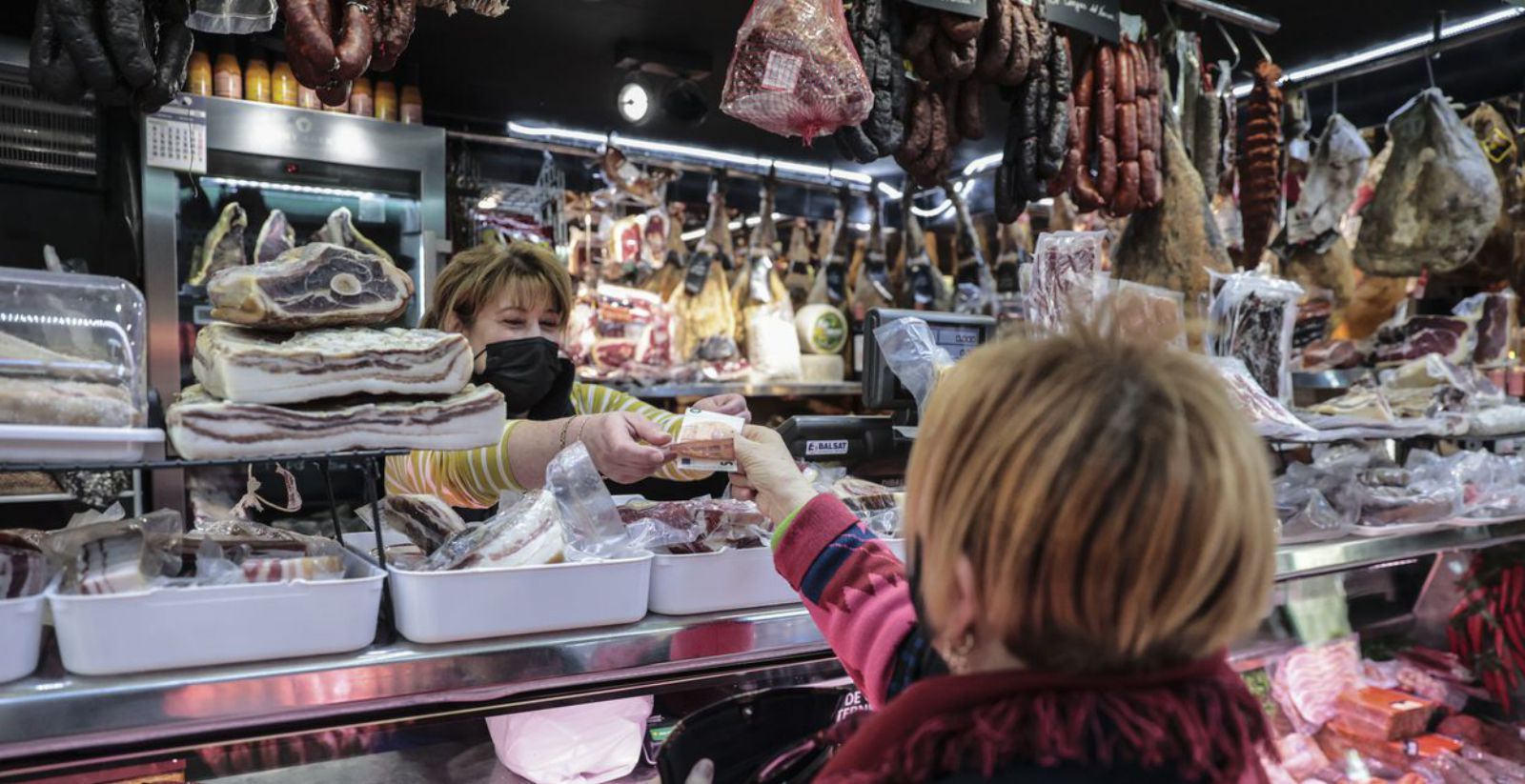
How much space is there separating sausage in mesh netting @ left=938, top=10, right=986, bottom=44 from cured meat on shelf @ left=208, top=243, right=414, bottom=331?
2.16 metres

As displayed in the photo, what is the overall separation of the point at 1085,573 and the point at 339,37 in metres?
2.20

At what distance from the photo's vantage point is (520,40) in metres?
4.66

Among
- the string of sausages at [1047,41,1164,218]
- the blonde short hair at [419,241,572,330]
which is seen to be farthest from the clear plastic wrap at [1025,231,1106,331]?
the blonde short hair at [419,241,572,330]

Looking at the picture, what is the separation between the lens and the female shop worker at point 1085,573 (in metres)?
0.90

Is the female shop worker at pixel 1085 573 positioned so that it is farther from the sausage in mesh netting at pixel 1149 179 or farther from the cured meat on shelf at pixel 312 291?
the sausage in mesh netting at pixel 1149 179

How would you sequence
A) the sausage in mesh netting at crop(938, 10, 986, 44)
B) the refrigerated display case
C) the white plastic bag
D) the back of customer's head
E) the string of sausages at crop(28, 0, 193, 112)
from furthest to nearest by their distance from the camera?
the refrigerated display case < the sausage in mesh netting at crop(938, 10, 986, 44) < the string of sausages at crop(28, 0, 193, 112) < the white plastic bag < the back of customer's head

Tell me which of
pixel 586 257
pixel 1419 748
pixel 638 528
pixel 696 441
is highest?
pixel 586 257

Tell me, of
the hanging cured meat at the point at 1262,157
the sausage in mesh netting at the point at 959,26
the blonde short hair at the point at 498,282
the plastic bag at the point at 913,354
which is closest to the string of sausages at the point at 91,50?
the blonde short hair at the point at 498,282

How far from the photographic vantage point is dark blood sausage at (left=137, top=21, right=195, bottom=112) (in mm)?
2285

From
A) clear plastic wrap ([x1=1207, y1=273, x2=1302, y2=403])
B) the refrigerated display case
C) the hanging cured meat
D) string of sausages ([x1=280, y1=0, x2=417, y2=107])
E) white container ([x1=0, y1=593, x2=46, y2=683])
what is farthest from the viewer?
the hanging cured meat

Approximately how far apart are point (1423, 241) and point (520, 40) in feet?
13.2

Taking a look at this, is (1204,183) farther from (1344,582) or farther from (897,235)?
(897,235)

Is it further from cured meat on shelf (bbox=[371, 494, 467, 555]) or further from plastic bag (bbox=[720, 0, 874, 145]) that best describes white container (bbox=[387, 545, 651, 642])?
plastic bag (bbox=[720, 0, 874, 145])

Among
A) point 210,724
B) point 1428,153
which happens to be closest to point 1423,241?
point 1428,153
